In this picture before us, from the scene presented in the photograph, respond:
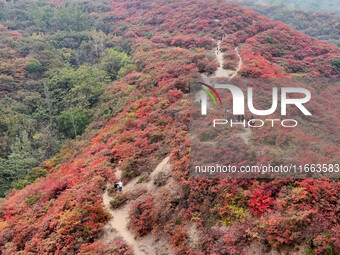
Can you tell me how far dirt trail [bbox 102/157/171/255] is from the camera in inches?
462

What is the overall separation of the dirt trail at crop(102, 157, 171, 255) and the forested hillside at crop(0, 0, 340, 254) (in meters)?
0.35

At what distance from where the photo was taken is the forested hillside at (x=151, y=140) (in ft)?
33.5

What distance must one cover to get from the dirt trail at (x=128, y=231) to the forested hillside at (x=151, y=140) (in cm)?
35

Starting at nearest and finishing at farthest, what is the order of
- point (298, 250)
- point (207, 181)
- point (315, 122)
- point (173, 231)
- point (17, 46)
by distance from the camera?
point (298, 250) < point (173, 231) < point (207, 181) < point (315, 122) < point (17, 46)

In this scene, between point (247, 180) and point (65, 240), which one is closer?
point (247, 180)

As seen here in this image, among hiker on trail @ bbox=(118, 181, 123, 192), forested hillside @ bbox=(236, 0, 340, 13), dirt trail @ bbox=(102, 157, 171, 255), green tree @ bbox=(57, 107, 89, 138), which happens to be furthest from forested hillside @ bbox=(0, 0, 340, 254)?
forested hillside @ bbox=(236, 0, 340, 13)

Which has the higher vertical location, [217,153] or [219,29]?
[219,29]

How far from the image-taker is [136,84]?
31.1m

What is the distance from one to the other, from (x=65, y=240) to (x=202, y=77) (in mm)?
19253

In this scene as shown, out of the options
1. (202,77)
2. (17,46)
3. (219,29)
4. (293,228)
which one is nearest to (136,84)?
(202,77)

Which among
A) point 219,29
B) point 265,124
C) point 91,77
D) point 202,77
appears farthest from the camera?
point 219,29

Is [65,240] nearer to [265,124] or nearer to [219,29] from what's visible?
[265,124]

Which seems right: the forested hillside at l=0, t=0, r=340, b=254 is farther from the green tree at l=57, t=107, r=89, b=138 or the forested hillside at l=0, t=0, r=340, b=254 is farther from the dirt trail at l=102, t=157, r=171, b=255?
the dirt trail at l=102, t=157, r=171, b=255

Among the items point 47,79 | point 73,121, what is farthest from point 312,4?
point 73,121
